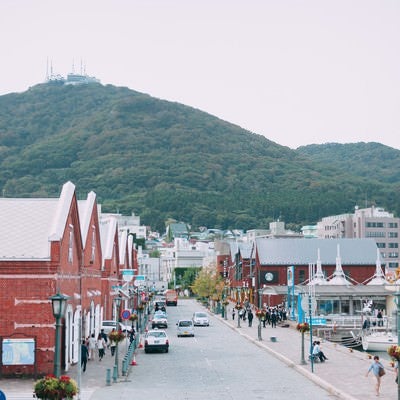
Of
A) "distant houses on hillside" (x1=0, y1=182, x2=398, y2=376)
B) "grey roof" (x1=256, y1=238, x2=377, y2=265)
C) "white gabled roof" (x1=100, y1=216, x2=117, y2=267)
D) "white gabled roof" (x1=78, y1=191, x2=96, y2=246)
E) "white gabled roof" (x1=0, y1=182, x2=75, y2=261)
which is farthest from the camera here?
"grey roof" (x1=256, y1=238, x2=377, y2=265)

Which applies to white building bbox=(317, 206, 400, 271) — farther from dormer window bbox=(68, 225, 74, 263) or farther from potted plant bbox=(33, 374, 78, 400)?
potted plant bbox=(33, 374, 78, 400)

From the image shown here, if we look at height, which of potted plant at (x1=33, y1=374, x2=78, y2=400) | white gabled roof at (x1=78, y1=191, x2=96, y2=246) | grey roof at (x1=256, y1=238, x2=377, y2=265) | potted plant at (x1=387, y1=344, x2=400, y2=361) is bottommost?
potted plant at (x1=33, y1=374, x2=78, y2=400)

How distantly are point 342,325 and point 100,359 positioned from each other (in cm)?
3037

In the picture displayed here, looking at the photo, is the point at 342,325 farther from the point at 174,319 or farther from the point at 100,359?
the point at 100,359

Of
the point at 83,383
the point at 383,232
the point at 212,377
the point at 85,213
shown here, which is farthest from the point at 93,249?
the point at 383,232

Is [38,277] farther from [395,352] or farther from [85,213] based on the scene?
[395,352]

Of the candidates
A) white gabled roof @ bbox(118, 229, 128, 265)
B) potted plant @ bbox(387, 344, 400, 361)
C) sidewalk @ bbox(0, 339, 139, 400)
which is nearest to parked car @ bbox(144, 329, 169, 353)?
sidewalk @ bbox(0, 339, 139, 400)

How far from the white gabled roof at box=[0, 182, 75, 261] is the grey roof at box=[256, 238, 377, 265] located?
60.4m

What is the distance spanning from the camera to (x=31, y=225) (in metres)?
34.6

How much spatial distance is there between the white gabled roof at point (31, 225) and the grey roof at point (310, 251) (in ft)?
198

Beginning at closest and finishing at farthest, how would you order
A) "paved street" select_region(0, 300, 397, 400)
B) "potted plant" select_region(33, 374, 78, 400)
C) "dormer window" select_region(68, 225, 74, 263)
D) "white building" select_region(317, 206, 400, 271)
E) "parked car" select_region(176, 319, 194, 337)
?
"potted plant" select_region(33, 374, 78, 400), "paved street" select_region(0, 300, 397, 400), "dormer window" select_region(68, 225, 74, 263), "parked car" select_region(176, 319, 194, 337), "white building" select_region(317, 206, 400, 271)

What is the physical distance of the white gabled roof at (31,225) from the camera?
32469 millimetres

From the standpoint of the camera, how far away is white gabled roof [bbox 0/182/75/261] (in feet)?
107

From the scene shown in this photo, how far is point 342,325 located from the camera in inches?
2517
